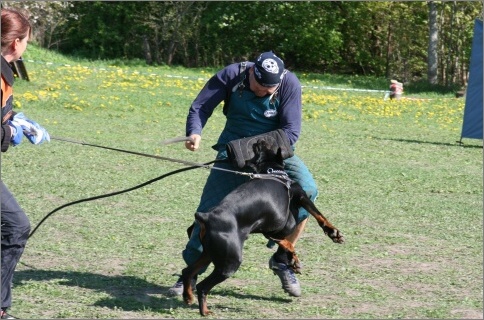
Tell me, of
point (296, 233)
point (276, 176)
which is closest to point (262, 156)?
point (276, 176)

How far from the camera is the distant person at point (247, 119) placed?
6.10 meters

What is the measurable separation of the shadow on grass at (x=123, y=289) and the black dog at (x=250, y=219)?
0.31 metres

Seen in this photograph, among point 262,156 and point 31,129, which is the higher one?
point 31,129

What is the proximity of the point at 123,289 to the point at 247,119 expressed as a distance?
147cm

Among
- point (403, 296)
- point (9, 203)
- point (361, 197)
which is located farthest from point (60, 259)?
point (361, 197)

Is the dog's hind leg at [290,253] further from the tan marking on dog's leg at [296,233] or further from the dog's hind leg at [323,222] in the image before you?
the tan marking on dog's leg at [296,233]

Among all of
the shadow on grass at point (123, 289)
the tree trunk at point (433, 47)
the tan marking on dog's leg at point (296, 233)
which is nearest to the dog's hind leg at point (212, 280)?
the shadow on grass at point (123, 289)

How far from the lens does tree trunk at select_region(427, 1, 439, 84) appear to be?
97.1 ft

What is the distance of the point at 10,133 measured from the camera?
5.18 m

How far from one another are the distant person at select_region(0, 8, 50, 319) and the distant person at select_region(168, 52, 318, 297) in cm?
121

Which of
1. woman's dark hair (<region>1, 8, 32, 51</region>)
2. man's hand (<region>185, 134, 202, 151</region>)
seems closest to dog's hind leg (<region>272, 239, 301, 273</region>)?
man's hand (<region>185, 134, 202, 151</region>)

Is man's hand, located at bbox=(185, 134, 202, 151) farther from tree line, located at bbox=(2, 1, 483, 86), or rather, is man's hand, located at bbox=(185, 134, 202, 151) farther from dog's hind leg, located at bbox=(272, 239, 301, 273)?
tree line, located at bbox=(2, 1, 483, 86)

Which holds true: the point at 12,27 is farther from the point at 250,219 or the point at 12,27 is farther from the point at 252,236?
Answer: the point at 252,236

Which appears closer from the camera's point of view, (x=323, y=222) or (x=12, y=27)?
(x=12, y=27)
